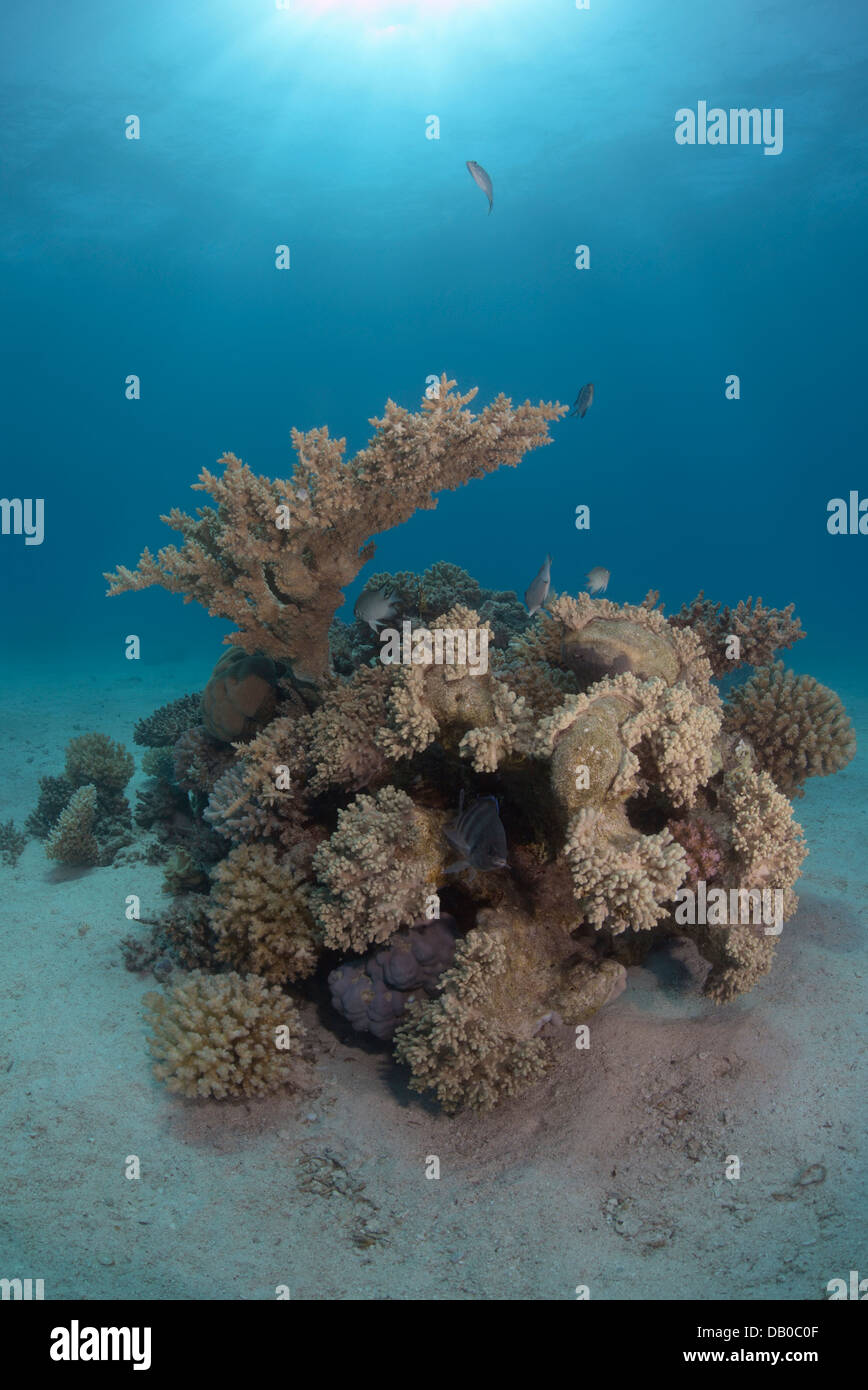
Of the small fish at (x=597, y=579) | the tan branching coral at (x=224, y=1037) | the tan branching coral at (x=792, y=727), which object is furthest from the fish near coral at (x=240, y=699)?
the tan branching coral at (x=792, y=727)

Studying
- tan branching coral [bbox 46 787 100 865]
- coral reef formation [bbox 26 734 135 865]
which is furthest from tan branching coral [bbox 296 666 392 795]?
coral reef formation [bbox 26 734 135 865]

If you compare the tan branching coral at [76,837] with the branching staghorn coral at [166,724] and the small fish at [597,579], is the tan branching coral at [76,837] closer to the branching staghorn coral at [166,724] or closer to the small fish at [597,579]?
the branching staghorn coral at [166,724]

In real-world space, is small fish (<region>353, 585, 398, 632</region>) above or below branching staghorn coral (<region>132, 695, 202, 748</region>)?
above

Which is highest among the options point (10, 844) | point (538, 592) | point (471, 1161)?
point (538, 592)

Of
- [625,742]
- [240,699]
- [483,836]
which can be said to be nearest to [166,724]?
[240,699]

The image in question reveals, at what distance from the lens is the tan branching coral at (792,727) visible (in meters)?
5.62

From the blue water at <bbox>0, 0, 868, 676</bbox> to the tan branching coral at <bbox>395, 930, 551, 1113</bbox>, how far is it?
26968 mm

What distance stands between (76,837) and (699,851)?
20.9 ft

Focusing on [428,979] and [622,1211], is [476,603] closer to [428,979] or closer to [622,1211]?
[428,979]

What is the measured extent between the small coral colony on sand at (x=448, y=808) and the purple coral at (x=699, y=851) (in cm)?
1

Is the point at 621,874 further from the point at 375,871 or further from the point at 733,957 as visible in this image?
the point at 375,871

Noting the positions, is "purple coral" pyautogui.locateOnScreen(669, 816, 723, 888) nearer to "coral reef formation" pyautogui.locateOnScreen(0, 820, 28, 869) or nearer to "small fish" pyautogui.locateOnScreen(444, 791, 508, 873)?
"small fish" pyautogui.locateOnScreen(444, 791, 508, 873)

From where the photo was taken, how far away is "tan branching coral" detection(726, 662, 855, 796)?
562 cm

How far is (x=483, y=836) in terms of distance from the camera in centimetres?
369
